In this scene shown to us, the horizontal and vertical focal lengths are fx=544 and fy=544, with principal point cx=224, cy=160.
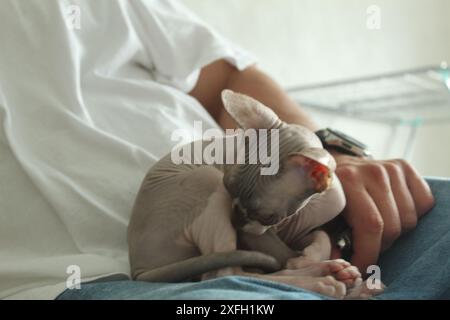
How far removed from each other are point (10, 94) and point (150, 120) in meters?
0.20

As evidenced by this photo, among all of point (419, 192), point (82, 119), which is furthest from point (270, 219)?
point (82, 119)

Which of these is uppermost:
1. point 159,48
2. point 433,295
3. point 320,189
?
point 159,48

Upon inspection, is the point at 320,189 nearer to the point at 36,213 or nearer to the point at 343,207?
the point at 343,207

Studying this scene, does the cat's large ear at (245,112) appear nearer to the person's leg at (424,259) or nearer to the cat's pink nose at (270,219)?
the cat's pink nose at (270,219)

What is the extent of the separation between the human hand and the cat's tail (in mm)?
139

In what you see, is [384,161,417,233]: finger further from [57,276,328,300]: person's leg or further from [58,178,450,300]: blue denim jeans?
[57,276,328,300]: person's leg

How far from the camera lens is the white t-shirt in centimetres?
→ 67

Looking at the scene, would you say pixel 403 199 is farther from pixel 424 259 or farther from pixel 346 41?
pixel 346 41

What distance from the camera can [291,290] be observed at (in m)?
0.48

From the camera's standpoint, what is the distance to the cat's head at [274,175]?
0.52 meters

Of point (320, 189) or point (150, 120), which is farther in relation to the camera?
point (150, 120)

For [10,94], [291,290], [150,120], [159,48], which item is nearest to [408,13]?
[159,48]

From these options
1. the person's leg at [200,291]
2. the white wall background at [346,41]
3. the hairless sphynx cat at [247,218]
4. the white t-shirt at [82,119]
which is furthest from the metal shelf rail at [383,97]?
the person's leg at [200,291]

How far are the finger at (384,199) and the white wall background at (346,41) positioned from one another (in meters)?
1.03
